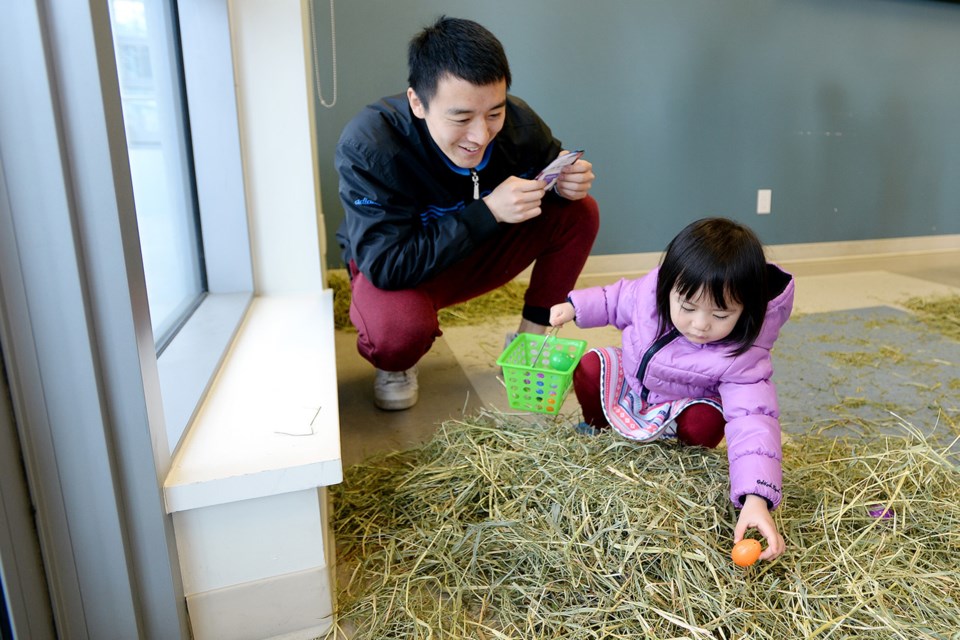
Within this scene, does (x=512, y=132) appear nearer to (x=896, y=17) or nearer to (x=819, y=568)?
(x=819, y=568)

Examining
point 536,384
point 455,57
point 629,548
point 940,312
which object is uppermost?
point 455,57

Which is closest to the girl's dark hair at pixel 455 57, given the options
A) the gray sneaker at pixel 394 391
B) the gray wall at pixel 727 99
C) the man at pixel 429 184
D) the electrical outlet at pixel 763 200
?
the man at pixel 429 184

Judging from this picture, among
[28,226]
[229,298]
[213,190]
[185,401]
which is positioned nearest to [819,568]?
[185,401]

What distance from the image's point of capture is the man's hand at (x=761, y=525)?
2.99 feet

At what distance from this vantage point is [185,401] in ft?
3.42

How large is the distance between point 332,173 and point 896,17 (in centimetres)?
302

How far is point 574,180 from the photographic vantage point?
1.78 metres

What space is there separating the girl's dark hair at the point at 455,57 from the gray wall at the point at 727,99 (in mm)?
1279

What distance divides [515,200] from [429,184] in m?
0.22

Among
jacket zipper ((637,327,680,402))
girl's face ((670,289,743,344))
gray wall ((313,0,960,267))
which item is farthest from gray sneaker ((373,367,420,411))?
gray wall ((313,0,960,267))

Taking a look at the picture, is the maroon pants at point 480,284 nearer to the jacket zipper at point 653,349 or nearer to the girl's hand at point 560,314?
the girl's hand at point 560,314

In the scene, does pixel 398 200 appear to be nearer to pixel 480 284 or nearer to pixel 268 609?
pixel 480 284

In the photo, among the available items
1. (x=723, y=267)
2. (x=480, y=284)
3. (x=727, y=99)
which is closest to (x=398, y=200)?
(x=480, y=284)

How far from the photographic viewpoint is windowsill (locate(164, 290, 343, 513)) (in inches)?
34.3
